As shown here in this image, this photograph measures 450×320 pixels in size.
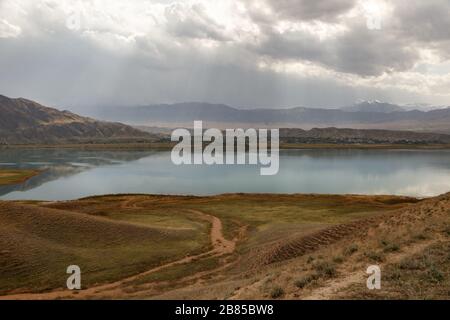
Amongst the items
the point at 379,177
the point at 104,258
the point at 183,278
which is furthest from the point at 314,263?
the point at 379,177

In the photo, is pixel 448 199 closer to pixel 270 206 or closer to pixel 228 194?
pixel 270 206

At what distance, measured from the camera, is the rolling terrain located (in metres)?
15.0

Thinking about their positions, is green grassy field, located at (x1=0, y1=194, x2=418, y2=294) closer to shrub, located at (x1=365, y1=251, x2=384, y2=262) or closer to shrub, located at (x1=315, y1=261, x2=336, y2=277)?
shrub, located at (x1=315, y1=261, x2=336, y2=277)

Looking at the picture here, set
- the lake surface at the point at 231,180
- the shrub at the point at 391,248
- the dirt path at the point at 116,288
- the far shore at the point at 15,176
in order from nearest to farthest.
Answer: the shrub at the point at 391,248, the dirt path at the point at 116,288, the lake surface at the point at 231,180, the far shore at the point at 15,176

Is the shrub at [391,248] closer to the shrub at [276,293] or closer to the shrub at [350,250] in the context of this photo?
the shrub at [350,250]

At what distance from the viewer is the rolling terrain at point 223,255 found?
14969mm

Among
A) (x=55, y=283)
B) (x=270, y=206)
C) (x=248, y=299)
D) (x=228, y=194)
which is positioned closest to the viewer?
(x=248, y=299)

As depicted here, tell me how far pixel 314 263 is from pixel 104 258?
17.9 m

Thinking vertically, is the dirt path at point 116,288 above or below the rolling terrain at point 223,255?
below

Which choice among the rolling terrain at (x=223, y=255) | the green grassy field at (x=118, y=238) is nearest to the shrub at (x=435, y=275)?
the rolling terrain at (x=223, y=255)

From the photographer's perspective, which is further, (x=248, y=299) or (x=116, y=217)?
(x=116, y=217)

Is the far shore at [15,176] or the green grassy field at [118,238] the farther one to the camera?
the far shore at [15,176]

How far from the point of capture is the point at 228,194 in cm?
7350
